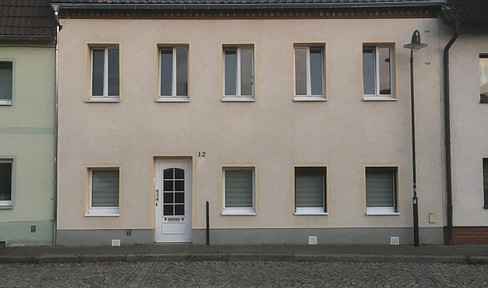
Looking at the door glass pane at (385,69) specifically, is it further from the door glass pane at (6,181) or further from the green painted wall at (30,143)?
the door glass pane at (6,181)

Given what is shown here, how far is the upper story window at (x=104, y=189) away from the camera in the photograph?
473 inches

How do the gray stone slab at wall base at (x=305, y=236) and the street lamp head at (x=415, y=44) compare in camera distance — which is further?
the gray stone slab at wall base at (x=305, y=236)

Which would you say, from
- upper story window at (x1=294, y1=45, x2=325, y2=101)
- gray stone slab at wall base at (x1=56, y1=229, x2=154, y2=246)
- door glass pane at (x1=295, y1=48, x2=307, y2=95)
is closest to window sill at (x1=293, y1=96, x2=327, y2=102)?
upper story window at (x1=294, y1=45, x2=325, y2=101)

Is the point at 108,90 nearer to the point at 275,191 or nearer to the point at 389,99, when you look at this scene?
the point at 275,191

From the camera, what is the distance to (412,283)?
8.58 meters

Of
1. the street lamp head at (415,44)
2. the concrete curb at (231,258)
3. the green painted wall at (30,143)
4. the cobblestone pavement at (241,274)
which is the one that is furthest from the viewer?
the green painted wall at (30,143)

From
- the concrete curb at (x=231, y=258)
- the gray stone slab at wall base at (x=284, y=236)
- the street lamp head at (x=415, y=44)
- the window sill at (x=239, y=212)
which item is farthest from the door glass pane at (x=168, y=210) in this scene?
the street lamp head at (x=415, y=44)

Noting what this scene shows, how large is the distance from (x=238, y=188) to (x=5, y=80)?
6617 mm

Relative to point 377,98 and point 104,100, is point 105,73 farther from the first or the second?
point 377,98

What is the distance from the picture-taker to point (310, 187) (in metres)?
12.1

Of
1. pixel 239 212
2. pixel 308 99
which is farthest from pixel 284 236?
pixel 308 99

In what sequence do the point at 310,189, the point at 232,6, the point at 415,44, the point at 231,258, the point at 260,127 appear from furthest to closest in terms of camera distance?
the point at 310,189
the point at 260,127
the point at 232,6
the point at 415,44
the point at 231,258

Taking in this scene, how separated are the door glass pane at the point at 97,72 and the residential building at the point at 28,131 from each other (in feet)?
3.22

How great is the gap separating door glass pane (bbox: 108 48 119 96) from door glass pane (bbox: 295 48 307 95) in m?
4.64
